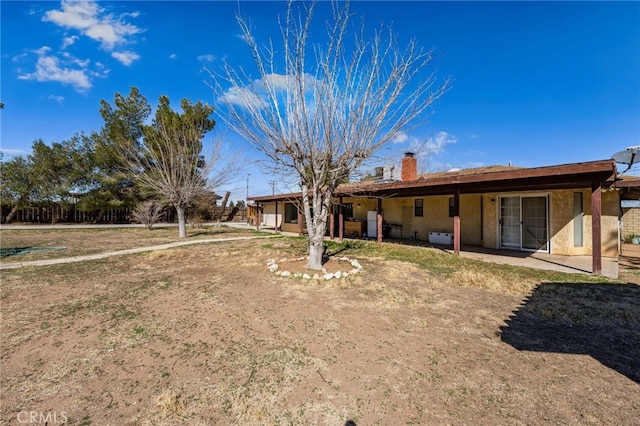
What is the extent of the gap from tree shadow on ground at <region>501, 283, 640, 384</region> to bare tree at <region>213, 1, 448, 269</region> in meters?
4.07

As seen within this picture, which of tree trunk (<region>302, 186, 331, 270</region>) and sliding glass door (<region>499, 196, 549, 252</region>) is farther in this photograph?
sliding glass door (<region>499, 196, 549, 252</region>)

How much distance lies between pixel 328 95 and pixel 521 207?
8.26 m

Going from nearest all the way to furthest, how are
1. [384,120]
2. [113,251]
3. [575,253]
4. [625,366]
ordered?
[625,366] < [384,120] < [575,253] < [113,251]

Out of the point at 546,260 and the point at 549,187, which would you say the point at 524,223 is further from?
the point at 546,260

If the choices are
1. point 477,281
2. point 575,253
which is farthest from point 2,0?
point 575,253

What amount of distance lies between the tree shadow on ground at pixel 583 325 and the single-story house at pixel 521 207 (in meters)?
2.17

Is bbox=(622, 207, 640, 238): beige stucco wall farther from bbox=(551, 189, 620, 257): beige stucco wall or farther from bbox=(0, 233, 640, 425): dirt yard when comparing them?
bbox=(0, 233, 640, 425): dirt yard

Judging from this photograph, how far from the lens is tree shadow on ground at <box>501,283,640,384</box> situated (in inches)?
123

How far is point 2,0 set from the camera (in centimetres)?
713

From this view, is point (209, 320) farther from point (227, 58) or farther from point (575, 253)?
point (575, 253)

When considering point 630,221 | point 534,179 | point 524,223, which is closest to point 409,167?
point 524,223

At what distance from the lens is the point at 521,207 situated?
10.1 metres

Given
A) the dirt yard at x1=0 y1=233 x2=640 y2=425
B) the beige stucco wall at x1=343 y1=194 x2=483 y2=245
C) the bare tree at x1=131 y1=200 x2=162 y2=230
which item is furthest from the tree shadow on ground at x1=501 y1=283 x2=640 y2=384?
the bare tree at x1=131 y1=200 x2=162 y2=230

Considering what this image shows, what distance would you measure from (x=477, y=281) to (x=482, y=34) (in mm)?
8726
